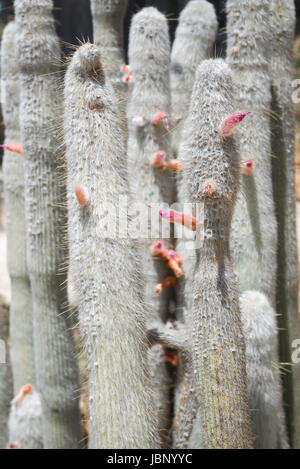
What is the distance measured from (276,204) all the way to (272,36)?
2.44 ft

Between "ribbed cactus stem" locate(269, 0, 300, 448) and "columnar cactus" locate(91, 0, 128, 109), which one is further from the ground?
"columnar cactus" locate(91, 0, 128, 109)

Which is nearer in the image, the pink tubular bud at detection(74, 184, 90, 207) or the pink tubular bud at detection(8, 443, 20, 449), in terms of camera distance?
the pink tubular bud at detection(74, 184, 90, 207)

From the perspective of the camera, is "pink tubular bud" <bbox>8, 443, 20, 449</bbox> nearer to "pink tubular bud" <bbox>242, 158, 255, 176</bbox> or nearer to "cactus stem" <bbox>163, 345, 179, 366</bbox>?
"cactus stem" <bbox>163, 345, 179, 366</bbox>

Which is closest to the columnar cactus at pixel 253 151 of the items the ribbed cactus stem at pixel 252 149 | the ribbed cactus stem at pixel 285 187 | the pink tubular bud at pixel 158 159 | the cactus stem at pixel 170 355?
the ribbed cactus stem at pixel 252 149

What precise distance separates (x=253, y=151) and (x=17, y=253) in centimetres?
129

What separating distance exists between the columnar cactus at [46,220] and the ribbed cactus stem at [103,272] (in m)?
0.45

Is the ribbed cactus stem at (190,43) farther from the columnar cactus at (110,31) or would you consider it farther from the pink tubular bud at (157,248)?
the pink tubular bud at (157,248)

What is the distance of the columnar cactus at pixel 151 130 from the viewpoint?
2127 mm

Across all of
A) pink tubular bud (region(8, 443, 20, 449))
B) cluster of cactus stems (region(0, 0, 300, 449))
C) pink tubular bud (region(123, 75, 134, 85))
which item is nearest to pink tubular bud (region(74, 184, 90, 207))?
cluster of cactus stems (region(0, 0, 300, 449))

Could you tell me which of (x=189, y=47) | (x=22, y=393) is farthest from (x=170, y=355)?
(x=189, y=47)

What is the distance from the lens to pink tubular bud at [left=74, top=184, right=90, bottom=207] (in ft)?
4.71

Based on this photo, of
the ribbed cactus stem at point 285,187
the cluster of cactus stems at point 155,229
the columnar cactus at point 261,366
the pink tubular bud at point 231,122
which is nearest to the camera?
the pink tubular bud at point 231,122

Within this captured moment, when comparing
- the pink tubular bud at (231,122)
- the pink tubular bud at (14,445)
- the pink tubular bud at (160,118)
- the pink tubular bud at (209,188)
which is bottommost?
the pink tubular bud at (14,445)
